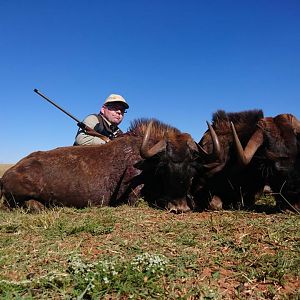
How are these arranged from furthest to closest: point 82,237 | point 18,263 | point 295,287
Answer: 1. point 82,237
2. point 18,263
3. point 295,287

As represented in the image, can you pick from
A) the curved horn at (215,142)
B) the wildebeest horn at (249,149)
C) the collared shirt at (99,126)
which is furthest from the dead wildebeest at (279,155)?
the collared shirt at (99,126)

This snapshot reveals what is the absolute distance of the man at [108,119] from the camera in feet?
31.8

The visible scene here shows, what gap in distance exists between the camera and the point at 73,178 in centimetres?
728

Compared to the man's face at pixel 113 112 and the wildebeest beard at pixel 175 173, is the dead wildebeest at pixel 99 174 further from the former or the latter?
the man's face at pixel 113 112

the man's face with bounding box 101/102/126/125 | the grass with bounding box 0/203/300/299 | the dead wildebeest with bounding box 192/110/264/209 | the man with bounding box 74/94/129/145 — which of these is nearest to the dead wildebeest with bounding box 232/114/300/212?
the dead wildebeest with bounding box 192/110/264/209

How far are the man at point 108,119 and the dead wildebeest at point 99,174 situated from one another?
1.84 metres

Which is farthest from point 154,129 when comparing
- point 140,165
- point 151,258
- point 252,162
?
point 151,258

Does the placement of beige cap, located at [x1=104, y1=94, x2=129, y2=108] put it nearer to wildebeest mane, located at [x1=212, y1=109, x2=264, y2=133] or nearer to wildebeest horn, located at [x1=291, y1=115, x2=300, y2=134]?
wildebeest mane, located at [x1=212, y1=109, x2=264, y2=133]

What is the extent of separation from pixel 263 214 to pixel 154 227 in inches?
67.5

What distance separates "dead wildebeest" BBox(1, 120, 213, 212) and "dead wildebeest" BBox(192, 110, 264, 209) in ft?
1.49

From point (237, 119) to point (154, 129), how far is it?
1.64 metres

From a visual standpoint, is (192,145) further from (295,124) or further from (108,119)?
(108,119)

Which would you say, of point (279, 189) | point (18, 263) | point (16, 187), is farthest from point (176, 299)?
point (16, 187)

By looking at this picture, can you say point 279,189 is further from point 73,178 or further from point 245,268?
point 73,178
